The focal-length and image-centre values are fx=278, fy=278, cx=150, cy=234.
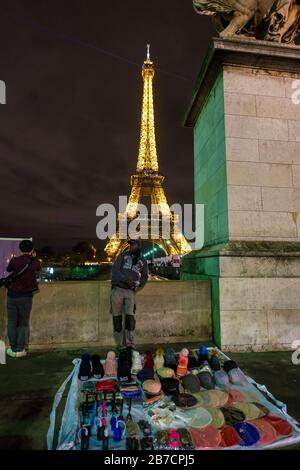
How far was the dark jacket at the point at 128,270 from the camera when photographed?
17.2ft

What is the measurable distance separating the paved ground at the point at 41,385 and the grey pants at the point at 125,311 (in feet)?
1.39

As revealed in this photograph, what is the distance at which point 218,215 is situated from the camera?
6.30m

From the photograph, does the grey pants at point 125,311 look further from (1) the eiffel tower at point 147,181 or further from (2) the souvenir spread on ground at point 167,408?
(1) the eiffel tower at point 147,181

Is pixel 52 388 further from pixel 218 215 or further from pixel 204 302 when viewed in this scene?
pixel 218 215

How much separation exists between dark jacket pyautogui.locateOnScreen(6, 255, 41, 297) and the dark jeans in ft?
0.40

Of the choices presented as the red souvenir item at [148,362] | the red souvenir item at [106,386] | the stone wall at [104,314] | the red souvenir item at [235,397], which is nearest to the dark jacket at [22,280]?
the stone wall at [104,314]

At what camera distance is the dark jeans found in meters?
5.04

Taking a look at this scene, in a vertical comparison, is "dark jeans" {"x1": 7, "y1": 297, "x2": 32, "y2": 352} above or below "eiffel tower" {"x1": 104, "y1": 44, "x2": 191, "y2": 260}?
below

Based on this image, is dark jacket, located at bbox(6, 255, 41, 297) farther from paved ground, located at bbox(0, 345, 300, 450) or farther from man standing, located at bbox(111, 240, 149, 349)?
man standing, located at bbox(111, 240, 149, 349)

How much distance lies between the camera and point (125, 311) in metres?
5.28

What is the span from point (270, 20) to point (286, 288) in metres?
6.10

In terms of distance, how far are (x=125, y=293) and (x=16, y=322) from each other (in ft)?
6.76

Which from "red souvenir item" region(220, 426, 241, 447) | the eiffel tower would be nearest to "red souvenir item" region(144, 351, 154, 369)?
"red souvenir item" region(220, 426, 241, 447)

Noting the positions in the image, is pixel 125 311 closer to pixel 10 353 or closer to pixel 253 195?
pixel 10 353
